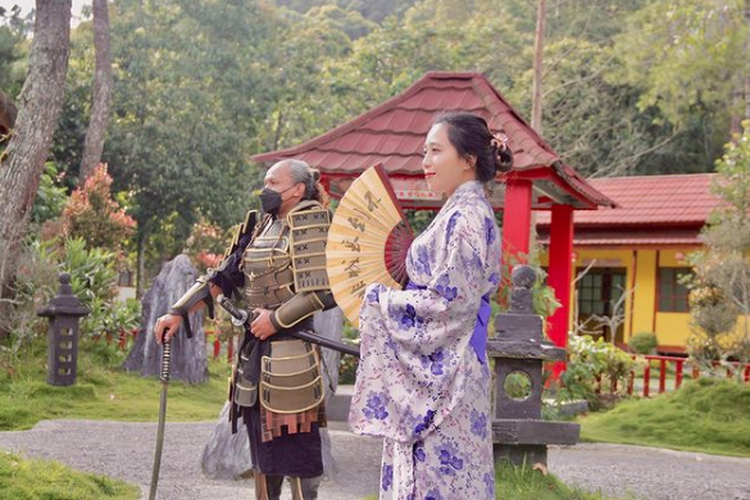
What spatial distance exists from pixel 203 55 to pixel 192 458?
1583 cm

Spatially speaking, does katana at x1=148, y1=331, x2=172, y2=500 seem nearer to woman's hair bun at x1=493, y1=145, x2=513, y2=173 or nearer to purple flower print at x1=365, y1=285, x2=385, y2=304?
purple flower print at x1=365, y1=285, x2=385, y2=304

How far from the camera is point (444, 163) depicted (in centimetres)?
378

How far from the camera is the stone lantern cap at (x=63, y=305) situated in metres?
10.1

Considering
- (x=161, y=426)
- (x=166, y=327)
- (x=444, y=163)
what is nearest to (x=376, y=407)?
(x=444, y=163)

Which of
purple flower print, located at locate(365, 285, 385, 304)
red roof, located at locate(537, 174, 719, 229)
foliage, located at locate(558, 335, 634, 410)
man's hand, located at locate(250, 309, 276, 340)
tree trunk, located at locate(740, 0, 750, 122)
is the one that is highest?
tree trunk, located at locate(740, 0, 750, 122)

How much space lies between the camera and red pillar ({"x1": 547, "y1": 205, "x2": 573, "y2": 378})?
39.6 feet

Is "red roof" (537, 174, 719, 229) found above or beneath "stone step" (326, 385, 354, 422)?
above

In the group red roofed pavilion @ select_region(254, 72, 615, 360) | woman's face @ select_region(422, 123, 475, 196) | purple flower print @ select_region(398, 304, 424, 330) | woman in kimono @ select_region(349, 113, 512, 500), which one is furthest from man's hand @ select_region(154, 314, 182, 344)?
red roofed pavilion @ select_region(254, 72, 615, 360)

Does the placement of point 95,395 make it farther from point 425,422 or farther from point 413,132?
point 425,422

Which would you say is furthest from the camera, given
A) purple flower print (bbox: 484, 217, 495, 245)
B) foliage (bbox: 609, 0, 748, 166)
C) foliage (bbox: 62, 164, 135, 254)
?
foliage (bbox: 609, 0, 748, 166)

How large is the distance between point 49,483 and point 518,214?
582cm

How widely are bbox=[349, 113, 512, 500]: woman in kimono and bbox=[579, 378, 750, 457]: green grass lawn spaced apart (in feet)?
23.0

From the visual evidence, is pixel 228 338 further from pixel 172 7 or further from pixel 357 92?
pixel 172 7

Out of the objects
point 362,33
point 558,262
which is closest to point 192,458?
point 558,262
